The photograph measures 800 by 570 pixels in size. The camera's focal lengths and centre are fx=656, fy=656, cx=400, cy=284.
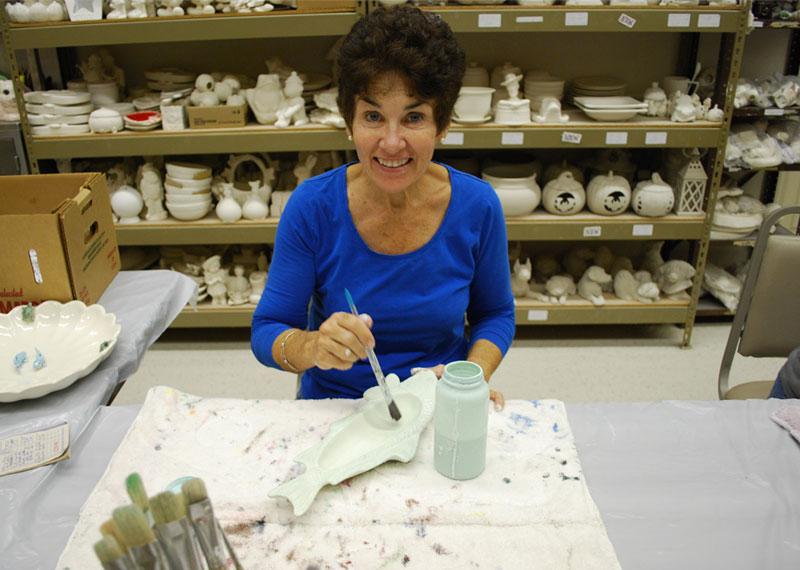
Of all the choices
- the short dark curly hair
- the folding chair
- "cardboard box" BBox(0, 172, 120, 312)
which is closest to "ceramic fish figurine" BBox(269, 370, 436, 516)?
the short dark curly hair

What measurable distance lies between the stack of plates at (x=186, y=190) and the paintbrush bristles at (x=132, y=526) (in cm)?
233

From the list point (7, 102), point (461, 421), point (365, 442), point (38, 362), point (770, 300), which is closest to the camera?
point (461, 421)

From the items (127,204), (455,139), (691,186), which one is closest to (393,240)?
(455,139)

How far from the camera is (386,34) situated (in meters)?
1.10

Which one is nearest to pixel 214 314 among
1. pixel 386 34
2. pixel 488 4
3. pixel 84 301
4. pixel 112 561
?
pixel 84 301

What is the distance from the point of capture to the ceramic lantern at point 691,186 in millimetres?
2730

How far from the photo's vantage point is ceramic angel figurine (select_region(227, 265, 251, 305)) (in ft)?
9.43

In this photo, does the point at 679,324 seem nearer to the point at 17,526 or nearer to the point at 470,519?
the point at 470,519

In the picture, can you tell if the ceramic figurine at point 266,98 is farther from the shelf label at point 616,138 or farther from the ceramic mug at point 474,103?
the shelf label at point 616,138

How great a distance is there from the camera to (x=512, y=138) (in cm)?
259

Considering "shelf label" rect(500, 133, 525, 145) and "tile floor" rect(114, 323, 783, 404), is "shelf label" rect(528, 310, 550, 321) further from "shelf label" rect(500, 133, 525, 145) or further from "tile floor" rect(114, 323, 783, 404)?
"shelf label" rect(500, 133, 525, 145)

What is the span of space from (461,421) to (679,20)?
7.19ft

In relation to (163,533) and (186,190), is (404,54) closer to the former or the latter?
(163,533)

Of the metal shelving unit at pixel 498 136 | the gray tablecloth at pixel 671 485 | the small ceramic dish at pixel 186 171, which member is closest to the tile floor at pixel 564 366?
the metal shelving unit at pixel 498 136
